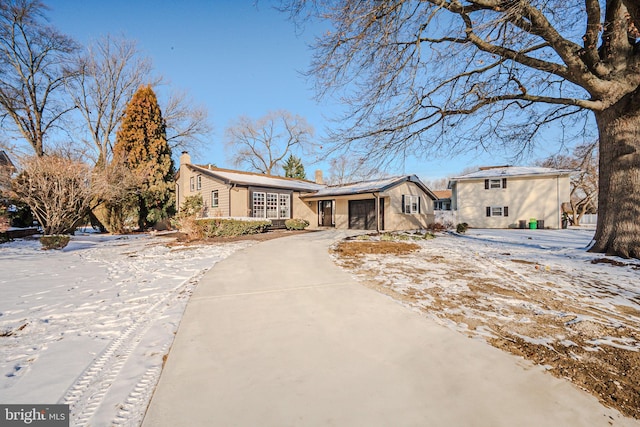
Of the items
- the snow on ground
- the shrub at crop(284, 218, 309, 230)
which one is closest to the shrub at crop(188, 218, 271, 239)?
the shrub at crop(284, 218, 309, 230)

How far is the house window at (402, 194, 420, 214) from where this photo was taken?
17.5 metres

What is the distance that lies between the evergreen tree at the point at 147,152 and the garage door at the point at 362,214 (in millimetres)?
14120

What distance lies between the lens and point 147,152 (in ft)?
66.5

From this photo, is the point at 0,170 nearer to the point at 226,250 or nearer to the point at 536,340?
the point at 226,250

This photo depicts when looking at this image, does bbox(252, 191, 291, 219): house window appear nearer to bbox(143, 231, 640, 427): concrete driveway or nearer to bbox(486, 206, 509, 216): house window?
bbox(143, 231, 640, 427): concrete driveway

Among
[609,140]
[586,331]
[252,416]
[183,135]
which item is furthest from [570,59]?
[183,135]

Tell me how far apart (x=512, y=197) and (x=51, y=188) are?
27.8 m

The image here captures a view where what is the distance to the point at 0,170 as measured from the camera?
11.1m

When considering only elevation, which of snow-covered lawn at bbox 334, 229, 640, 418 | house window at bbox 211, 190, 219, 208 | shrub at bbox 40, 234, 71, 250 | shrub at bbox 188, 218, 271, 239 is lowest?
snow-covered lawn at bbox 334, 229, 640, 418

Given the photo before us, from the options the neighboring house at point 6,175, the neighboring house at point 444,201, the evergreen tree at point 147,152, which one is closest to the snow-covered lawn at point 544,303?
the neighboring house at point 6,175

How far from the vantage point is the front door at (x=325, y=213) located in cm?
1916

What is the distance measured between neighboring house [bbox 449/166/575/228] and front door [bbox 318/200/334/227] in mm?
11439

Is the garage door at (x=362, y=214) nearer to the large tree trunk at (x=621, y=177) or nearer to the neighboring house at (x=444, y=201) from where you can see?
the large tree trunk at (x=621, y=177)

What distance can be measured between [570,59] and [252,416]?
898cm
